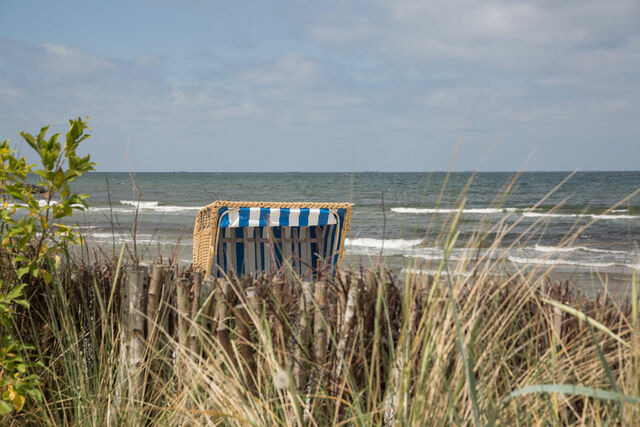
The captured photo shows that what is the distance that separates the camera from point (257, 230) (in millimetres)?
4652

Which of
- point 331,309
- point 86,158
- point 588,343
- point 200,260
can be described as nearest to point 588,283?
point 200,260

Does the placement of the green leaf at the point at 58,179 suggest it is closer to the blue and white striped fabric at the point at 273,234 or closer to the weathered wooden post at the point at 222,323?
the weathered wooden post at the point at 222,323

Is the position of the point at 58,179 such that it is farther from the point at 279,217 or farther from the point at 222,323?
the point at 279,217

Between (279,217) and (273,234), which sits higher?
(279,217)

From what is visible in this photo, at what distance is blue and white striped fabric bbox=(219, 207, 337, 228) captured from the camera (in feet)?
14.2

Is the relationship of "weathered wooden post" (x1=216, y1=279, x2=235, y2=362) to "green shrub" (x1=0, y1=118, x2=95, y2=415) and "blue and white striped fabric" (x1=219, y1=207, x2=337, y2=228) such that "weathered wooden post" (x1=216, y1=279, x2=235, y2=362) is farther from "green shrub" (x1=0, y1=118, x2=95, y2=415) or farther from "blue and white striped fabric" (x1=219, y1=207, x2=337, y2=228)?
"blue and white striped fabric" (x1=219, y1=207, x2=337, y2=228)

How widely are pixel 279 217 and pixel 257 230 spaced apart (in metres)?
0.37

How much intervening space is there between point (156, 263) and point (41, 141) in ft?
2.17

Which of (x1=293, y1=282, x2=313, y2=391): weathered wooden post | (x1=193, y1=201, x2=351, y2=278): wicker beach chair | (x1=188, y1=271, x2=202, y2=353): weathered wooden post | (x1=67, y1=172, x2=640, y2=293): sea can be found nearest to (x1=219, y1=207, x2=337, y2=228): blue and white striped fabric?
(x1=193, y1=201, x2=351, y2=278): wicker beach chair

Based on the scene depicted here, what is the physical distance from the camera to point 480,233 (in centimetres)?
179

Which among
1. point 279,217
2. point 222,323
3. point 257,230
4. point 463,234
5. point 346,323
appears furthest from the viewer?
point 463,234

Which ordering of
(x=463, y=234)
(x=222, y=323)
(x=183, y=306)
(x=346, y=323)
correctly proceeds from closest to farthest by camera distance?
(x=346, y=323)
(x=222, y=323)
(x=183, y=306)
(x=463, y=234)

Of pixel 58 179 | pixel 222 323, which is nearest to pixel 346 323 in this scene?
pixel 222 323

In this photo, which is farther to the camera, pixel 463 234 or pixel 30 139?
pixel 463 234
